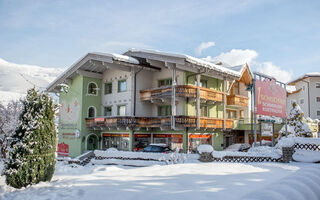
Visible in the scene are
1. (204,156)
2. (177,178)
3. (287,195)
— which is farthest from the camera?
(204,156)

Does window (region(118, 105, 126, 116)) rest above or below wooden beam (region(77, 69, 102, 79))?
below

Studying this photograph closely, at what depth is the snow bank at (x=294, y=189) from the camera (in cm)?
419

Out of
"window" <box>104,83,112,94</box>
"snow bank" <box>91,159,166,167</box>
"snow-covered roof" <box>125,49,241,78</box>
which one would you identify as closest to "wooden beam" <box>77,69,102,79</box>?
"window" <box>104,83,112,94</box>

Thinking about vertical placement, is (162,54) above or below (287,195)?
above

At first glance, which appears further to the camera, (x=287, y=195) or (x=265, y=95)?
(x=265, y=95)

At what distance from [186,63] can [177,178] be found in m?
16.1

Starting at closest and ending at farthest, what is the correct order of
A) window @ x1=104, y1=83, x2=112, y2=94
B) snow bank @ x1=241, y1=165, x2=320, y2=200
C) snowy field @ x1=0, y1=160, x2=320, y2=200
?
snow bank @ x1=241, y1=165, x2=320, y2=200
snowy field @ x1=0, y1=160, x2=320, y2=200
window @ x1=104, y1=83, x2=112, y2=94

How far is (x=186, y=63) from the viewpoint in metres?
25.1

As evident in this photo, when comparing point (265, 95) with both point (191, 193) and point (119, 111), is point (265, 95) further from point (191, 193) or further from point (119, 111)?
point (191, 193)

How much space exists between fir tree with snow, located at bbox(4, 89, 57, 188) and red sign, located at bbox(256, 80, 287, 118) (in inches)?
662

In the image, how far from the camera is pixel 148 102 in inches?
1180

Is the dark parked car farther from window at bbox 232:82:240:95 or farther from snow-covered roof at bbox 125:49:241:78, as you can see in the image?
window at bbox 232:82:240:95

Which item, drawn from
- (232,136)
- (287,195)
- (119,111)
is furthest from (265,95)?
(287,195)

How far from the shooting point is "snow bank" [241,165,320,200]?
419cm
